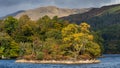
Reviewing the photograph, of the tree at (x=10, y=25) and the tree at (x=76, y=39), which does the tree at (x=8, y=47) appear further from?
the tree at (x=76, y=39)

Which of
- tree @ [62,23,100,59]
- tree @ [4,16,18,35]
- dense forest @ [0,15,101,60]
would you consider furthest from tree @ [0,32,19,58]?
tree @ [62,23,100,59]

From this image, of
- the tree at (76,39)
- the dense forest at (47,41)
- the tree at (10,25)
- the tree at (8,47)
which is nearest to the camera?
the tree at (76,39)

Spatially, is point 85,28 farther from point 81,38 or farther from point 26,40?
point 26,40

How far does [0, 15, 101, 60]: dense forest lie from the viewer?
11112cm

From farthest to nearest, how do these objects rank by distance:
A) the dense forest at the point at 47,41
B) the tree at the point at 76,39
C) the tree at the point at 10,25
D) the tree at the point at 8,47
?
the tree at the point at 10,25, the tree at the point at 8,47, the dense forest at the point at 47,41, the tree at the point at 76,39

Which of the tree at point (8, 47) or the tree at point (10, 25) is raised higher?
the tree at point (10, 25)

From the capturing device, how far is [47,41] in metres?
119

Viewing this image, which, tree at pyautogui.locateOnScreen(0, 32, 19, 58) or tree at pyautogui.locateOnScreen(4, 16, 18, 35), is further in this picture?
tree at pyautogui.locateOnScreen(4, 16, 18, 35)

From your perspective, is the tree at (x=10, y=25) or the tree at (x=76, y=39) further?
the tree at (x=10, y=25)

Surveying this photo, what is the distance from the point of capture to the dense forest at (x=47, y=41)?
111125 millimetres

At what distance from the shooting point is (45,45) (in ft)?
382

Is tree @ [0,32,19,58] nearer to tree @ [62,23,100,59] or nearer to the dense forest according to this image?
the dense forest

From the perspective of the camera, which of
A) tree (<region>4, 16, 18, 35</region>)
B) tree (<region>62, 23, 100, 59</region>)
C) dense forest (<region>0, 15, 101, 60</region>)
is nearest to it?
tree (<region>62, 23, 100, 59</region>)

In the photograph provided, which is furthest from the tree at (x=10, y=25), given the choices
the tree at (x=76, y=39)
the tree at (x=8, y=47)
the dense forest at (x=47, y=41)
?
the tree at (x=76, y=39)
